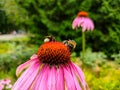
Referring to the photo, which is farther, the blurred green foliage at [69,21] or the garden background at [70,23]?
the blurred green foliage at [69,21]

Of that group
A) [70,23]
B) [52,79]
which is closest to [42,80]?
[52,79]

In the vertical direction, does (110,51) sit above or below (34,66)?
below

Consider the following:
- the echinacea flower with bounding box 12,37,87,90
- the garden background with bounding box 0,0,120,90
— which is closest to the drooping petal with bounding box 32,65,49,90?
the echinacea flower with bounding box 12,37,87,90

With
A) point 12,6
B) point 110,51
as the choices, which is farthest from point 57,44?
point 12,6

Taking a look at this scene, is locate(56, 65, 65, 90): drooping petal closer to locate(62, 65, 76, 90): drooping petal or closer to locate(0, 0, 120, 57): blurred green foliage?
locate(62, 65, 76, 90): drooping petal

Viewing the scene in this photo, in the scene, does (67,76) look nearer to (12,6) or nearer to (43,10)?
(43,10)

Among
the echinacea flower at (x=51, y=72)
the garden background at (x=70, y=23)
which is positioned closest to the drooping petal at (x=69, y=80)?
the echinacea flower at (x=51, y=72)

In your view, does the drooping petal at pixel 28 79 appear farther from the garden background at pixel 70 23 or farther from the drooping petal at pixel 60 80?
the garden background at pixel 70 23
